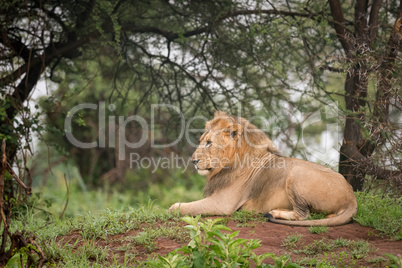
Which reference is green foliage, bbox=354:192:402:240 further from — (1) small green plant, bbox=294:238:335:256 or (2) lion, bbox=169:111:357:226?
(1) small green plant, bbox=294:238:335:256

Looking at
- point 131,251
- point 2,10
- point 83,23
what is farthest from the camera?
point 83,23

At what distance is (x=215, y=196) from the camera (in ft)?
17.8

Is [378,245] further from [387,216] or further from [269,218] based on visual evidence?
[269,218]

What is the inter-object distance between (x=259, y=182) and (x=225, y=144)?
0.58 m

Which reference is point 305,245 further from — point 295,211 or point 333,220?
point 295,211

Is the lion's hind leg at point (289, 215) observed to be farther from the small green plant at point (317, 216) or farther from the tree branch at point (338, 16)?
the tree branch at point (338, 16)

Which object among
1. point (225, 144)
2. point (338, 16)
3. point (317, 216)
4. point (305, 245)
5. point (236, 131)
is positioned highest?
point (338, 16)

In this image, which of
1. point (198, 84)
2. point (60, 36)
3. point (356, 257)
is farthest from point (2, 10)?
point (356, 257)

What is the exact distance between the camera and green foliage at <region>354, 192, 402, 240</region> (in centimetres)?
472

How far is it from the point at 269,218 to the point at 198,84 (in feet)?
10.4

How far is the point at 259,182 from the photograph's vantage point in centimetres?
546

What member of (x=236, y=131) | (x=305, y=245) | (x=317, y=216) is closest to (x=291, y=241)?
(x=305, y=245)

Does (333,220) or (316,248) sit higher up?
(333,220)

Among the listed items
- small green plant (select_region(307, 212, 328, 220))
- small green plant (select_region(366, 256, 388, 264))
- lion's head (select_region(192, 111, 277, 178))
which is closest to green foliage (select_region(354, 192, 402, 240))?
small green plant (select_region(307, 212, 328, 220))
